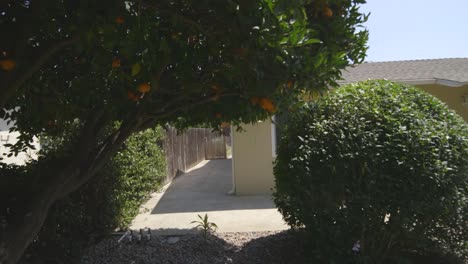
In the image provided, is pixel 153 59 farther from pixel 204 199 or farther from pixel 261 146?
pixel 261 146

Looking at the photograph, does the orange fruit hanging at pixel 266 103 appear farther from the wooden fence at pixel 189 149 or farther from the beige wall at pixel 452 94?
the beige wall at pixel 452 94

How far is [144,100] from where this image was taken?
3.63 meters

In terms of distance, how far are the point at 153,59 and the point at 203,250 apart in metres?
3.51

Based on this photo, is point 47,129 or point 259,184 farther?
point 259,184

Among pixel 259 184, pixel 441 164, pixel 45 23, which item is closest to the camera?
pixel 45 23

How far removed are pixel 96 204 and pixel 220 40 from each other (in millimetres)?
4007

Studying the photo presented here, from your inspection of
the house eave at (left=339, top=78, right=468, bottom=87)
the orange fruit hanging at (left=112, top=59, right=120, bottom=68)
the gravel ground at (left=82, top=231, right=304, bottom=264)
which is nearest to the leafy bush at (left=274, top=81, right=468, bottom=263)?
the gravel ground at (left=82, top=231, right=304, bottom=264)

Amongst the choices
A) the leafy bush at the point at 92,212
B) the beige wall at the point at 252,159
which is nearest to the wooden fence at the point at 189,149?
the beige wall at the point at 252,159

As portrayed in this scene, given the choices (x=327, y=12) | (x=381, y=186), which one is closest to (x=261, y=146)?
(x=381, y=186)

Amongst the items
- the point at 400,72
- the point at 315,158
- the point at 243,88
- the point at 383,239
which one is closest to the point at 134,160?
the point at 315,158

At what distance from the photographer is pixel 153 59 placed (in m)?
2.68

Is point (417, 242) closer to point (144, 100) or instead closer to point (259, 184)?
point (144, 100)

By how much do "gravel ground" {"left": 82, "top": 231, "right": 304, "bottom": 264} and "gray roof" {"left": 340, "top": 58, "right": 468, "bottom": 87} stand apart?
→ 474 cm

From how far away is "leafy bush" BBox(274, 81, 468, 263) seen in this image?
4129 mm
